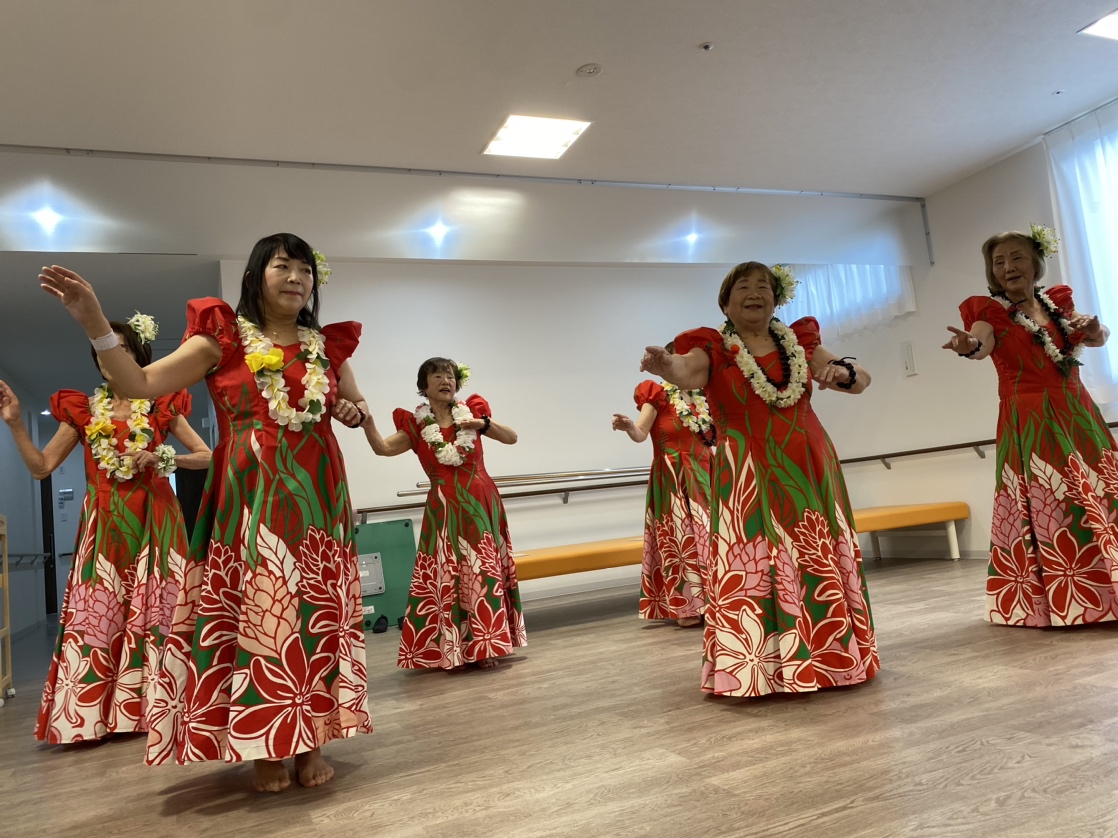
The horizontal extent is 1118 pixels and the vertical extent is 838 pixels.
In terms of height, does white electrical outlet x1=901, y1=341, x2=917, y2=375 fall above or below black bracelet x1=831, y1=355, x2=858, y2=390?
above

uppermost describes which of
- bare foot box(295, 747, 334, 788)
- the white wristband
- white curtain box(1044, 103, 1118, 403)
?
white curtain box(1044, 103, 1118, 403)

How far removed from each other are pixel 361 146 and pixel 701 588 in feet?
10.1

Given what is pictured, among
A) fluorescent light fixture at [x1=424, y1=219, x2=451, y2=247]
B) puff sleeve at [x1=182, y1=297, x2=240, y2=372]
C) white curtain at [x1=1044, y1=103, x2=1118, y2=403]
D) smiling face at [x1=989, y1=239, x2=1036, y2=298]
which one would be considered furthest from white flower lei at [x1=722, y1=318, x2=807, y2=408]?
white curtain at [x1=1044, y1=103, x2=1118, y2=403]

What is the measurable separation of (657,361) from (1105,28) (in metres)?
3.74

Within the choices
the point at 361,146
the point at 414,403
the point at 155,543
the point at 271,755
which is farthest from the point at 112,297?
the point at 271,755

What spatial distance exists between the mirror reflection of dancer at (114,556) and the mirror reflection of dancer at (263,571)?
0.91 meters

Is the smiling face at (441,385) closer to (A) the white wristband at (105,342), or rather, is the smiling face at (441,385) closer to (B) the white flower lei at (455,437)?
(B) the white flower lei at (455,437)

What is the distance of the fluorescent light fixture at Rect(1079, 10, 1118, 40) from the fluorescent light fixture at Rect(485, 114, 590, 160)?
2.68 metres

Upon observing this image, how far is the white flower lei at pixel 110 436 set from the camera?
3115mm

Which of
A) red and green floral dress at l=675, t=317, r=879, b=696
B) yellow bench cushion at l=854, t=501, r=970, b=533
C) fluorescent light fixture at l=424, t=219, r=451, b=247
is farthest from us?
yellow bench cushion at l=854, t=501, r=970, b=533

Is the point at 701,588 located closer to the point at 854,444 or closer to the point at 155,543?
the point at 155,543

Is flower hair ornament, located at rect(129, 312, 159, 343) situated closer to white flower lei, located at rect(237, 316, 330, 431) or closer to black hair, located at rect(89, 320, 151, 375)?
black hair, located at rect(89, 320, 151, 375)

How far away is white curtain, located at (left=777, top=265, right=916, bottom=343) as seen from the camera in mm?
6695

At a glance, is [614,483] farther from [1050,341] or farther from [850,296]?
[1050,341]
